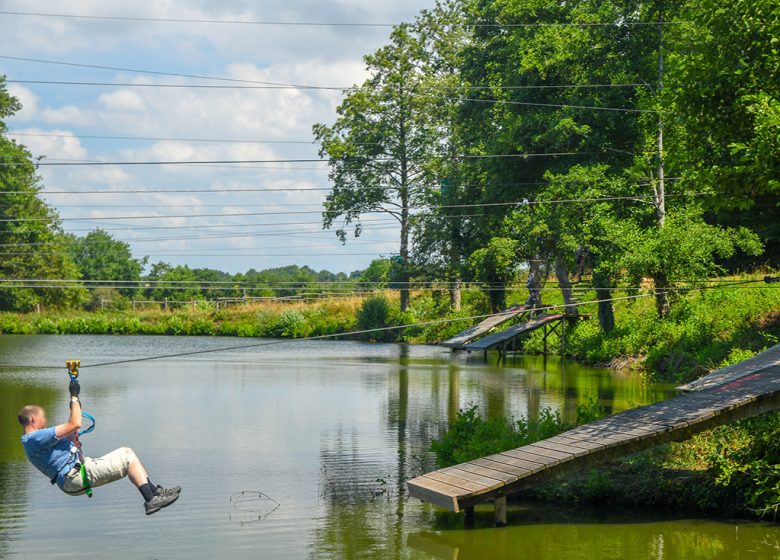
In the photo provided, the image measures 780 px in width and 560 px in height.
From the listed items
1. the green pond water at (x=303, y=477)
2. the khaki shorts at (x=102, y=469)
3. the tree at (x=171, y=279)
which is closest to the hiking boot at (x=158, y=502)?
the khaki shorts at (x=102, y=469)

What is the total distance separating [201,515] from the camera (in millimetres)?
14125

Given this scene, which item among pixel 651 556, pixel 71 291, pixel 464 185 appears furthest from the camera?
pixel 71 291

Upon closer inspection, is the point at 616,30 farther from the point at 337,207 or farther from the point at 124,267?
the point at 124,267

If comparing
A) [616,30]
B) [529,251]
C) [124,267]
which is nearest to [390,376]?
[529,251]

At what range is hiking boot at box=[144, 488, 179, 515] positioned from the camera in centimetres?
1034

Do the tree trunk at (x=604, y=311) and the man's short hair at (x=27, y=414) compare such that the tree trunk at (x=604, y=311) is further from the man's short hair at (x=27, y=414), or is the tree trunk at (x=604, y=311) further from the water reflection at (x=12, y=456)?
the man's short hair at (x=27, y=414)

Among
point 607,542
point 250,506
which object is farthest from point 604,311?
point 607,542

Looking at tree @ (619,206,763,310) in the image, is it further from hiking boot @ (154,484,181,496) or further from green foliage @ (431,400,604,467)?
hiking boot @ (154,484,181,496)

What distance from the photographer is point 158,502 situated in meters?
10.4

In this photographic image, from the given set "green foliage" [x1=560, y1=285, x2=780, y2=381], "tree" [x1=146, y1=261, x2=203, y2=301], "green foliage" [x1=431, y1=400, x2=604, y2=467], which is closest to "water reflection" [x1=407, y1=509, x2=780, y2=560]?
"green foliage" [x1=431, y1=400, x2=604, y2=467]

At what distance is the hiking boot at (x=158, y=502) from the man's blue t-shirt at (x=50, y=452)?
94 cm

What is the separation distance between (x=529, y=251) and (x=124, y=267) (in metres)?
72.6

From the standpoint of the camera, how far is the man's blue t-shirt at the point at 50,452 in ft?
33.7

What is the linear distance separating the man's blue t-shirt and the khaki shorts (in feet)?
0.30
